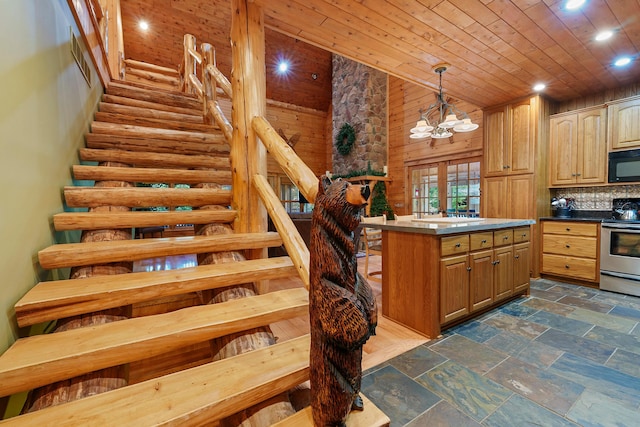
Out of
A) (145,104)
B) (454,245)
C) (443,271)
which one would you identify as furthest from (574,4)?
(145,104)

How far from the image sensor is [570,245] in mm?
3594

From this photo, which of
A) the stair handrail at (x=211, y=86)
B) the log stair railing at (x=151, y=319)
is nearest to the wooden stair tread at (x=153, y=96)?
the stair handrail at (x=211, y=86)

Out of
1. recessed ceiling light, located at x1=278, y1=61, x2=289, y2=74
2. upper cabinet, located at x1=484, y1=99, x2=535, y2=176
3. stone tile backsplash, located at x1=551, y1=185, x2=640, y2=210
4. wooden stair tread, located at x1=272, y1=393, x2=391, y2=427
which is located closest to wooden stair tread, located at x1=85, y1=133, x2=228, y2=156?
wooden stair tread, located at x1=272, y1=393, x2=391, y2=427

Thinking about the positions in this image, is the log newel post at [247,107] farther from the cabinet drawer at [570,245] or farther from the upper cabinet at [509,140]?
the cabinet drawer at [570,245]

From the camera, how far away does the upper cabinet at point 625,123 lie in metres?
3.26

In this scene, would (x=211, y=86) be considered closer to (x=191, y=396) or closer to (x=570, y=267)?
(x=191, y=396)

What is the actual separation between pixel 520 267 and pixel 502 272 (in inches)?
17.3

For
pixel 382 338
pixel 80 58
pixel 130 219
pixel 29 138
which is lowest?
pixel 382 338

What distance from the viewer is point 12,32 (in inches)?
45.2

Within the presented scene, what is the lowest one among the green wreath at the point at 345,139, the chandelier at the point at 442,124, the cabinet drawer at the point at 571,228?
the cabinet drawer at the point at 571,228

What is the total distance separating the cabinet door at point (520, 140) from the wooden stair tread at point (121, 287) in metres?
4.04

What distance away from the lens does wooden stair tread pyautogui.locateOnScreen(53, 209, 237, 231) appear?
1.49 meters

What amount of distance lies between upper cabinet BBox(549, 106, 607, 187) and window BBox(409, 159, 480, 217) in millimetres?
1424

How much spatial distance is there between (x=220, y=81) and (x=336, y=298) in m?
2.93
